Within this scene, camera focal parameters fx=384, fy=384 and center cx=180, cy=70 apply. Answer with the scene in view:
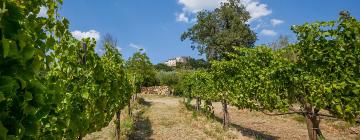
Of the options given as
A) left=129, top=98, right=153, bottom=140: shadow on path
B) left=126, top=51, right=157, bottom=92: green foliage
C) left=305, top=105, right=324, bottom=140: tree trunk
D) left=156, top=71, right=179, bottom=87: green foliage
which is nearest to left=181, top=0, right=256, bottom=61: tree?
left=156, top=71, right=179, bottom=87: green foliage

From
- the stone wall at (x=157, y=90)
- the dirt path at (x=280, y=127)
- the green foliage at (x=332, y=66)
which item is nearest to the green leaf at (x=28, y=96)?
the green foliage at (x=332, y=66)

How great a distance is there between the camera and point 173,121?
18125mm

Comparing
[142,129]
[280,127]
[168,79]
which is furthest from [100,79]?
[168,79]

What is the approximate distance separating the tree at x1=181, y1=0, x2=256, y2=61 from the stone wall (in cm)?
615

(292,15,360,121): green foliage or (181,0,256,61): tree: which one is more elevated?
(181,0,256,61): tree

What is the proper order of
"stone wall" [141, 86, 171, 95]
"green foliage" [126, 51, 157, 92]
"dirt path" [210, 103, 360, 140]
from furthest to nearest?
"stone wall" [141, 86, 171, 95], "green foliage" [126, 51, 157, 92], "dirt path" [210, 103, 360, 140]

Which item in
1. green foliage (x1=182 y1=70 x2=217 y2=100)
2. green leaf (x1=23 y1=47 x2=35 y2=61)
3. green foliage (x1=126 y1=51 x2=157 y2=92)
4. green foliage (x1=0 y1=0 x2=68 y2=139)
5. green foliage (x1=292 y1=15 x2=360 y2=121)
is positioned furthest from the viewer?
green foliage (x1=126 y1=51 x2=157 y2=92)

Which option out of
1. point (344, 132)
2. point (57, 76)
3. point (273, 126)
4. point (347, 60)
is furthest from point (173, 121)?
point (57, 76)

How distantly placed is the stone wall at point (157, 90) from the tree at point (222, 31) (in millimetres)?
6154

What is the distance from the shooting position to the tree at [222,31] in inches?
1725

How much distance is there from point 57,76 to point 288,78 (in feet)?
19.4

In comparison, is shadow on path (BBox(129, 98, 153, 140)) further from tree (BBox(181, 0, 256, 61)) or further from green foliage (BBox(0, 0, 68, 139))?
tree (BBox(181, 0, 256, 61))

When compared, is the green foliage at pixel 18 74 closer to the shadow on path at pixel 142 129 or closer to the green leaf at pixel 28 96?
the green leaf at pixel 28 96

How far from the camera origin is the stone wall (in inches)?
1670
